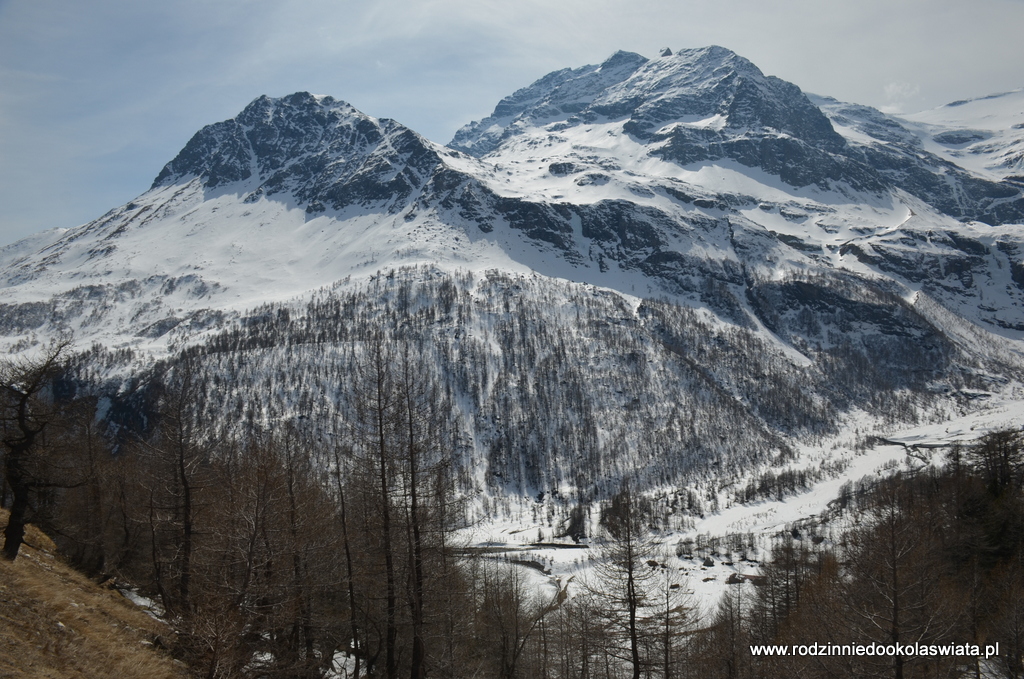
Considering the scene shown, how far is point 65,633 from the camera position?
17.7m

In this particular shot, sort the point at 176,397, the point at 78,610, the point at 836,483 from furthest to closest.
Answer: the point at 836,483, the point at 176,397, the point at 78,610

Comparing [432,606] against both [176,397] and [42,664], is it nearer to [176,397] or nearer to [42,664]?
[42,664]

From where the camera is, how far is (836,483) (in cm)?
16750

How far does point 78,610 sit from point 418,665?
11424mm

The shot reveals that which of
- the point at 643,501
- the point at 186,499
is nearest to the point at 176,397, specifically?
the point at 186,499

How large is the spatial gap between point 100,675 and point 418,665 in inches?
377

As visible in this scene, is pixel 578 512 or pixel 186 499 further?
pixel 578 512

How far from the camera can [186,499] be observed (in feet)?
78.6

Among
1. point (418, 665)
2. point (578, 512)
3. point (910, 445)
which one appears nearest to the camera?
point (418, 665)

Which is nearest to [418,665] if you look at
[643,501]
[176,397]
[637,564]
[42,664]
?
[637,564]

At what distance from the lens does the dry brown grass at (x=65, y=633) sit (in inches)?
625

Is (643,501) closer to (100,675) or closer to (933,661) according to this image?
(933,661)

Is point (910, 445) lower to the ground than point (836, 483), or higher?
higher

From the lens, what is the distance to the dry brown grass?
52.1 ft
